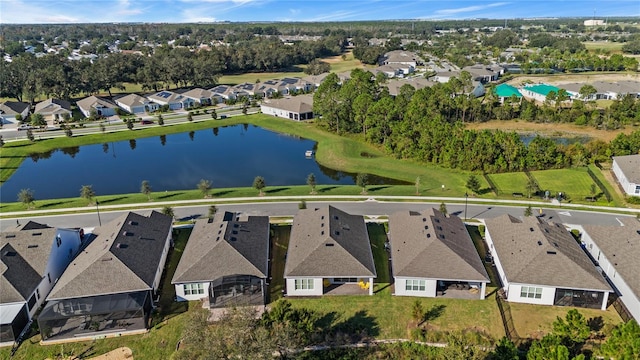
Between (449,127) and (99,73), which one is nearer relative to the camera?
(449,127)

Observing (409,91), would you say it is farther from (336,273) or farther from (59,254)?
(59,254)

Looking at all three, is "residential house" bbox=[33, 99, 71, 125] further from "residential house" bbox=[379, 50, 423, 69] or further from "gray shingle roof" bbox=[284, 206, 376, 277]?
"residential house" bbox=[379, 50, 423, 69]

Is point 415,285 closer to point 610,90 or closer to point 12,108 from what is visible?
point 610,90

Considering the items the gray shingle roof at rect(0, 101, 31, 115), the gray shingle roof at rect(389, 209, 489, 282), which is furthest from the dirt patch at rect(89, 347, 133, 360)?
the gray shingle roof at rect(0, 101, 31, 115)

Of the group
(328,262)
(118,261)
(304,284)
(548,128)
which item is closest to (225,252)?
(304,284)

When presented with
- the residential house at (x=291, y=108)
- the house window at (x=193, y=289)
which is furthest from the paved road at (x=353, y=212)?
the residential house at (x=291, y=108)

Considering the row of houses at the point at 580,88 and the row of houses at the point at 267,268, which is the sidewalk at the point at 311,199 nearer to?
the row of houses at the point at 267,268

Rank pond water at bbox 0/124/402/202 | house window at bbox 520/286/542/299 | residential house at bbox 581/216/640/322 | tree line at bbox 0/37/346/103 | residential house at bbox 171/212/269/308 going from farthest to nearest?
1. tree line at bbox 0/37/346/103
2. pond water at bbox 0/124/402/202
3. residential house at bbox 171/212/269/308
4. house window at bbox 520/286/542/299
5. residential house at bbox 581/216/640/322
